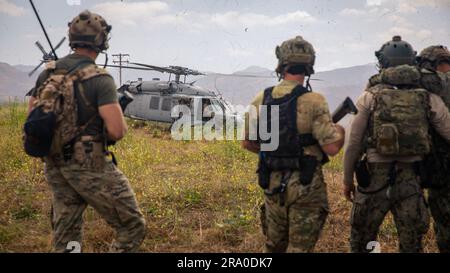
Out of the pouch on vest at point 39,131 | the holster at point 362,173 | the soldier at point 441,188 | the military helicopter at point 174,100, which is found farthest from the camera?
the military helicopter at point 174,100

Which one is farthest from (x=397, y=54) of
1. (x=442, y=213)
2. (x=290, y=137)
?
(x=442, y=213)

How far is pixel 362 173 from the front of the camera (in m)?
3.23

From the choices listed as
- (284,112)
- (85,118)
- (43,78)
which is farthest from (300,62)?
(43,78)

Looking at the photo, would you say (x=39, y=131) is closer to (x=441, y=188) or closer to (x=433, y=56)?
(x=441, y=188)

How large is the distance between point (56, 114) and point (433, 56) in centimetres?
361

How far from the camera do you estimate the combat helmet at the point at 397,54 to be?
10.9 ft

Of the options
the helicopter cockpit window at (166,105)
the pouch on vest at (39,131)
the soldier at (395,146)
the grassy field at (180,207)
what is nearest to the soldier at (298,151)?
the soldier at (395,146)

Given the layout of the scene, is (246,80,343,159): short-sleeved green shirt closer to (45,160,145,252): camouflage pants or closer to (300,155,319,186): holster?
(300,155,319,186): holster

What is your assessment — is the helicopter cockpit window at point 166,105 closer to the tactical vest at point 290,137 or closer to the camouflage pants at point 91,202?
the camouflage pants at point 91,202

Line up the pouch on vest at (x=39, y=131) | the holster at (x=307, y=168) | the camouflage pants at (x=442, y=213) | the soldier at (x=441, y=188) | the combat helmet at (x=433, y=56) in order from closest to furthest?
the pouch on vest at (x=39, y=131) < the holster at (x=307, y=168) < the soldier at (x=441, y=188) < the camouflage pants at (x=442, y=213) < the combat helmet at (x=433, y=56)

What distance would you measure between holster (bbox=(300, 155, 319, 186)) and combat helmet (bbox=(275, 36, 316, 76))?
72cm

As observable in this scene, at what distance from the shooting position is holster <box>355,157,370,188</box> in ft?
10.6

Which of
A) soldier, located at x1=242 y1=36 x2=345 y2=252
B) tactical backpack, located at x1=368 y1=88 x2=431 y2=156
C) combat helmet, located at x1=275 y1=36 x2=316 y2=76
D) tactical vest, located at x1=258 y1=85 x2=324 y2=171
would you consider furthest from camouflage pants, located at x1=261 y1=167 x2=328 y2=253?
combat helmet, located at x1=275 y1=36 x2=316 y2=76
